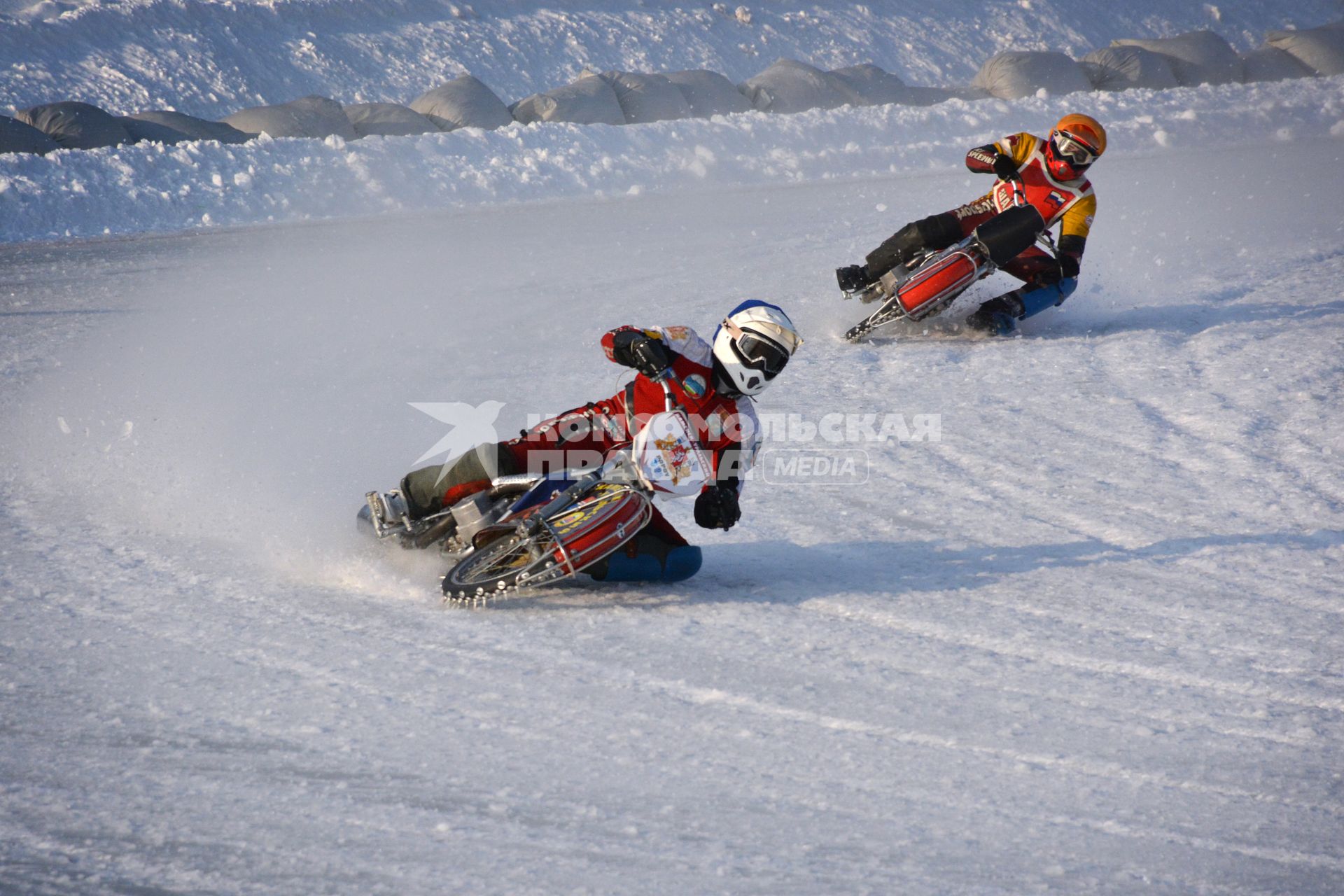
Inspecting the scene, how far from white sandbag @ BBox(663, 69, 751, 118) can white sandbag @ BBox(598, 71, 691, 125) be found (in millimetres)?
572

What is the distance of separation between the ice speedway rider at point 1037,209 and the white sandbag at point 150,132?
1275 centimetres

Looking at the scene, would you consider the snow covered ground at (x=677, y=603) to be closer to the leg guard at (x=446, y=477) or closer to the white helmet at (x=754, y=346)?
the leg guard at (x=446, y=477)

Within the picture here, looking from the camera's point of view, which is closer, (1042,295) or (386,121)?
(1042,295)

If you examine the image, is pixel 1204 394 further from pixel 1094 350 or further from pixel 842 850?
pixel 842 850

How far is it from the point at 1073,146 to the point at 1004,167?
56cm

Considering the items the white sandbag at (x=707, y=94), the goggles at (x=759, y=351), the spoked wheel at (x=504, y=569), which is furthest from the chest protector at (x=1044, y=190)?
the white sandbag at (x=707, y=94)

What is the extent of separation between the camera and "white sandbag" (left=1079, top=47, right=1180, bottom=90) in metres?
30.3

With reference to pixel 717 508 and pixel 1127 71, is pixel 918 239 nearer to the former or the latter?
pixel 717 508

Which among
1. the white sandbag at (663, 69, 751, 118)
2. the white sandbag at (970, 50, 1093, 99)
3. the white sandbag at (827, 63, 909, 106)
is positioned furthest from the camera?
the white sandbag at (970, 50, 1093, 99)

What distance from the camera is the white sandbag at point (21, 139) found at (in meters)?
14.8

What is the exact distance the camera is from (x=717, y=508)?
4.47 meters

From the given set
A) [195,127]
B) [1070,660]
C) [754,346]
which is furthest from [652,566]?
[195,127]

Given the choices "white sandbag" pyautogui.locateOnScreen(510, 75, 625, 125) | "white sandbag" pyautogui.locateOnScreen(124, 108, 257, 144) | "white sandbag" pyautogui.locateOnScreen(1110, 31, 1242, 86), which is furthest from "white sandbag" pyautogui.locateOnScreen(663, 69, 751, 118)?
"white sandbag" pyautogui.locateOnScreen(1110, 31, 1242, 86)

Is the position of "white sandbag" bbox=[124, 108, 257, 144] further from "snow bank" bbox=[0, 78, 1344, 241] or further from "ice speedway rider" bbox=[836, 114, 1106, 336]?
"ice speedway rider" bbox=[836, 114, 1106, 336]
